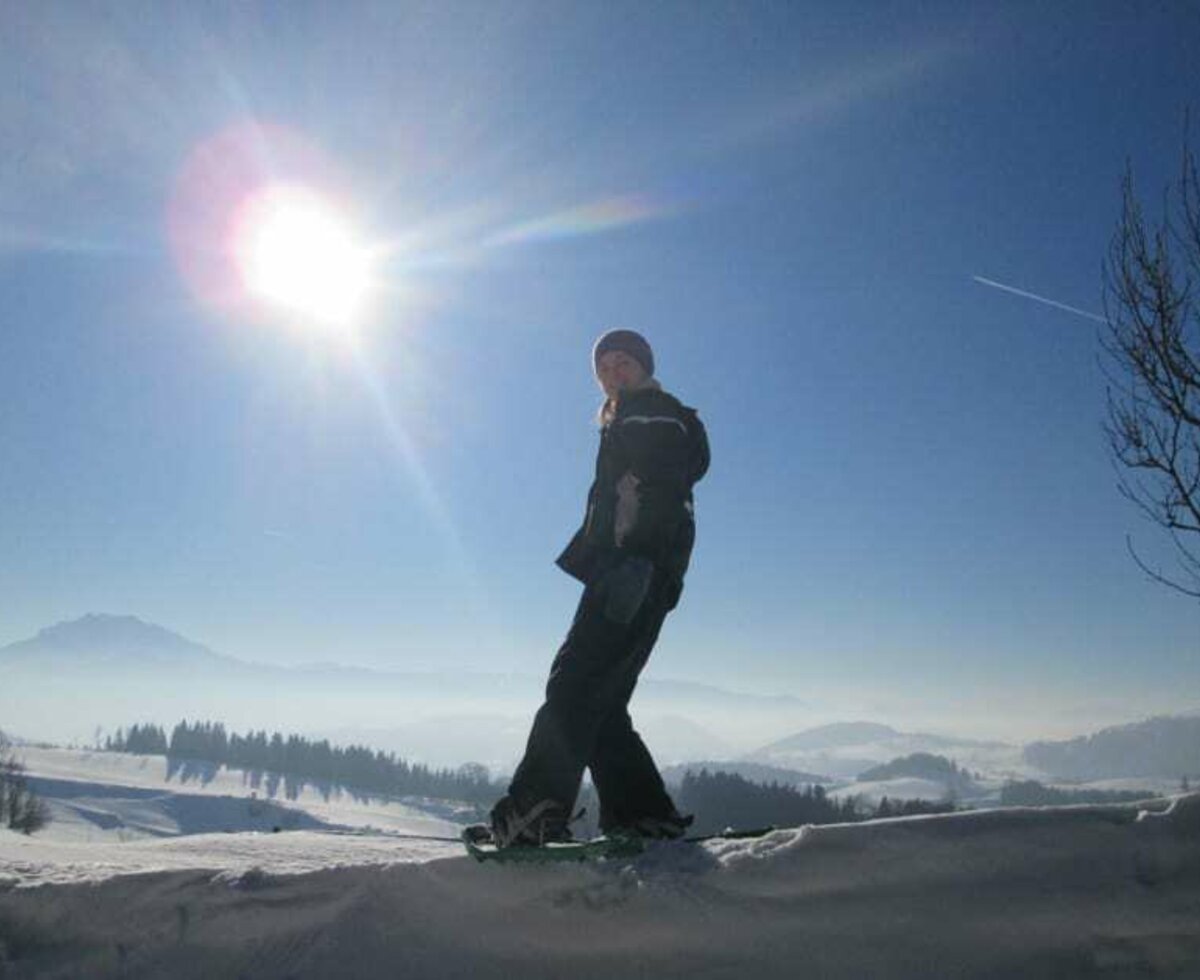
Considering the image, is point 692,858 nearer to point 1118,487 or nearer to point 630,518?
point 630,518

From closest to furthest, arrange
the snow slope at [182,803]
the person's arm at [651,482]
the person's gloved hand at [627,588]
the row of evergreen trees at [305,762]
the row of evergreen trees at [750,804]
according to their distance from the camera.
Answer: the person's gloved hand at [627,588] → the person's arm at [651,482] → the row of evergreen trees at [750,804] → the snow slope at [182,803] → the row of evergreen trees at [305,762]

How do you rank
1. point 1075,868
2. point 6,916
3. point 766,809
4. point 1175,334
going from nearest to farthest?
point 1075,868 → point 6,916 → point 1175,334 → point 766,809

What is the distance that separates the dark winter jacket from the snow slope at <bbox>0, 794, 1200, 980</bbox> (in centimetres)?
125

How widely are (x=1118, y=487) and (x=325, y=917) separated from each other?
1013 cm

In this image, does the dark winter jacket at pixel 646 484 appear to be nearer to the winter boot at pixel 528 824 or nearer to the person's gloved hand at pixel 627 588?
the person's gloved hand at pixel 627 588

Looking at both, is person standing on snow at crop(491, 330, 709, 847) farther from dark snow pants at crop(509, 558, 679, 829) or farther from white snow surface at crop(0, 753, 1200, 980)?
white snow surface at crop(0, 753, 1200, 980)

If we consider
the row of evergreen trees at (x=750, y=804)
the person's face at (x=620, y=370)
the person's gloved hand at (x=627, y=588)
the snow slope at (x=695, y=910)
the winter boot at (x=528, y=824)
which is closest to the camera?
the snow slope at (x=695, y=910)

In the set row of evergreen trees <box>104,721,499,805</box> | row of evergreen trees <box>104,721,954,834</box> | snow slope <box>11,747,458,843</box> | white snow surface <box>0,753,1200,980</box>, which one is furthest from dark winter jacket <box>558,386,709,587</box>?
row of evergreen trees <box>104,721,499,805</box>

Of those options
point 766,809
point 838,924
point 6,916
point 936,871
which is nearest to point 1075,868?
point 936,871

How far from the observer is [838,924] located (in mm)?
1923

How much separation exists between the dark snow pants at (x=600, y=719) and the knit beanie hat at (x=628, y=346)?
1.16 meters

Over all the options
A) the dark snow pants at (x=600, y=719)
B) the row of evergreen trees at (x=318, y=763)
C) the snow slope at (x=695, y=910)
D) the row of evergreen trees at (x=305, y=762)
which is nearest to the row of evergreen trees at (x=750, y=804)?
the row of evergreen trees at (x=305, y=762)

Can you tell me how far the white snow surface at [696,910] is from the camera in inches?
72.0

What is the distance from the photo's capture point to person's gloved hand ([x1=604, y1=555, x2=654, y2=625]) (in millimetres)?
3002
